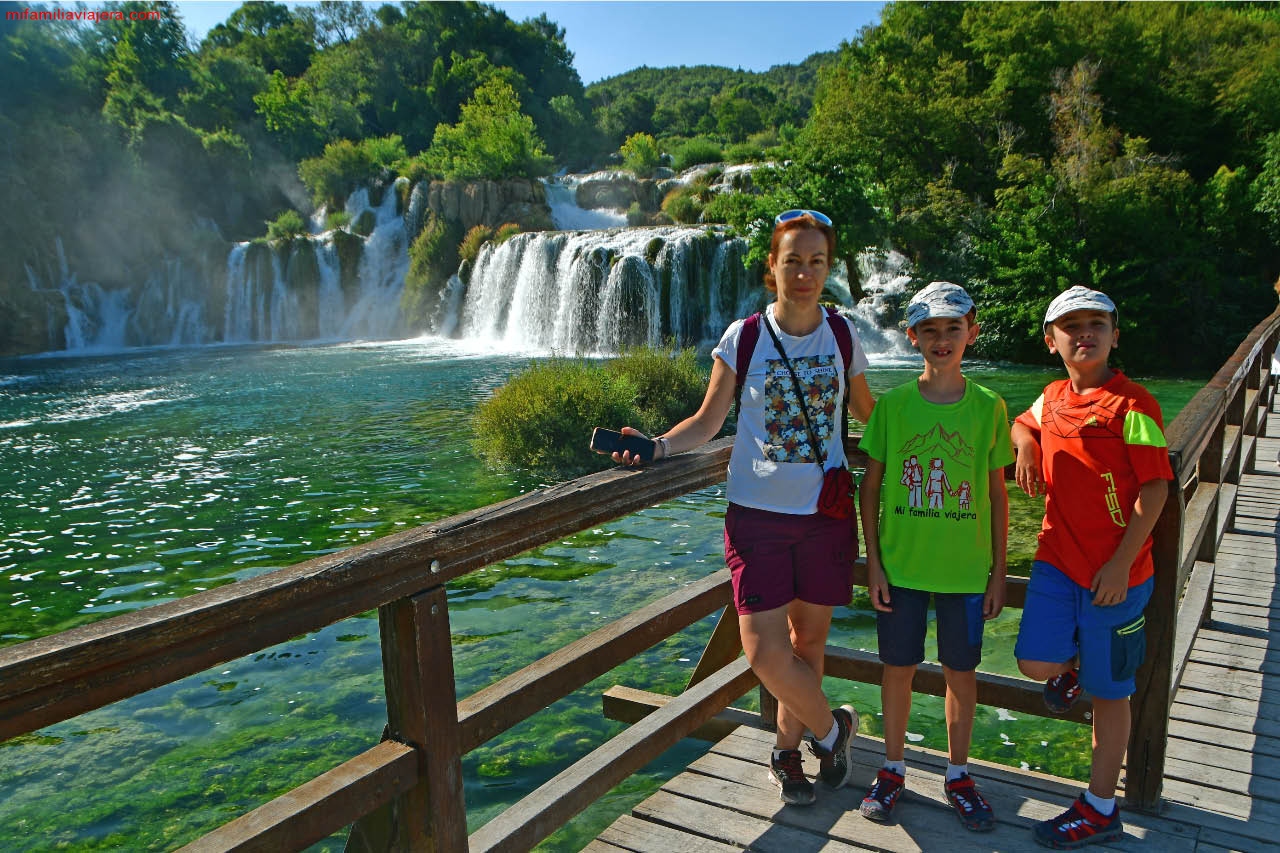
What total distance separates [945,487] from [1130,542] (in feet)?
1.55

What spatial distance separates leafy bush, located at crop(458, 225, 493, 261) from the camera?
2970cm

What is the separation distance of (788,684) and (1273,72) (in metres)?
29.1

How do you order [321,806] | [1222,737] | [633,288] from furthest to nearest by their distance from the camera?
[633,288], [1222,737], [321,806]

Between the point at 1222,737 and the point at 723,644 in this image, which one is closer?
the point at 1222,737

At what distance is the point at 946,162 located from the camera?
26328 millimetres

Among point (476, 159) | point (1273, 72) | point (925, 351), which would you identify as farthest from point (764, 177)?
point (925, 351)

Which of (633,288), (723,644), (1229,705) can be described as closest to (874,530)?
(723,644)

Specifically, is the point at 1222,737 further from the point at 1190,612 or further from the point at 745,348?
the point at 745,348

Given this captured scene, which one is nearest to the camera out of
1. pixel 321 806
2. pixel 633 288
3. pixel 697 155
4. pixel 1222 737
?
pixel 321 806

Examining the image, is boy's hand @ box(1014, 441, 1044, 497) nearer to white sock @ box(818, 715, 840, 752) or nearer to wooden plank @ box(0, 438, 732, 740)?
white sock @ box(818, 715, 840, 752)

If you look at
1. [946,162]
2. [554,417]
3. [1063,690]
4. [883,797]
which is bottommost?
[554,417]

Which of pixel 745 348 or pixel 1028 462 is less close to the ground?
pixel 745 348

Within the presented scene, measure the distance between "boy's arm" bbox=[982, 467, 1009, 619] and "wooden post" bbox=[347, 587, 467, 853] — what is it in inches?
58.4

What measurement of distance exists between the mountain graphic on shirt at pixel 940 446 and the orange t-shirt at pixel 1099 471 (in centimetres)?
25
